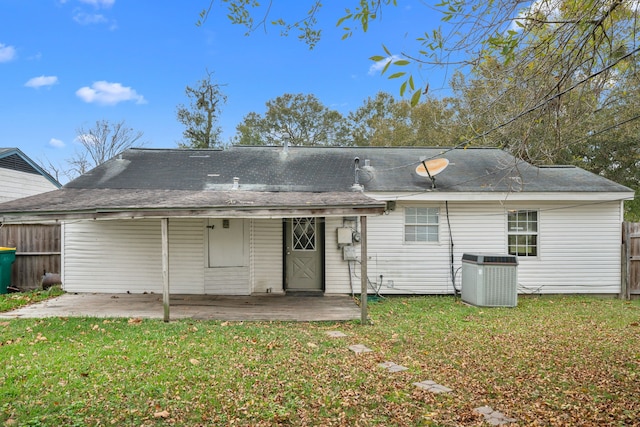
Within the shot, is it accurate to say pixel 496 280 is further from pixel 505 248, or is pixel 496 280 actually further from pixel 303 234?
pixel 303 234

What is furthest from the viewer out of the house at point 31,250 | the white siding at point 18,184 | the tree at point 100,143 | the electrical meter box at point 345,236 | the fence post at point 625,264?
the tree at point 100,143

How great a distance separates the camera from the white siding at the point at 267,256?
10.0 m

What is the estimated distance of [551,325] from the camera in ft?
22.9

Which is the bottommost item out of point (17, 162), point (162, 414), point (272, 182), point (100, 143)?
point (162, 414)

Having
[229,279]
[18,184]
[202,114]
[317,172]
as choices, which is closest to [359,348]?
[229,279]

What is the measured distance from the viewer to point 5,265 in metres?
10.0

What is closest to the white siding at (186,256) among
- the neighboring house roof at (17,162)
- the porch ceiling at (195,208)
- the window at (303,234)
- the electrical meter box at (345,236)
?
the window at (303,234)

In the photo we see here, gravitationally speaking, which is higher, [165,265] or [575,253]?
[165,265]

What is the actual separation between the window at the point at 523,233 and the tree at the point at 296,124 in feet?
57.9

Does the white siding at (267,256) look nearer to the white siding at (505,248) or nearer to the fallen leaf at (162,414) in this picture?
the white siding at (505,248)

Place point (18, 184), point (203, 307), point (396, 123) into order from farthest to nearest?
point (396, 123), point (18, 184), point (203, 307)

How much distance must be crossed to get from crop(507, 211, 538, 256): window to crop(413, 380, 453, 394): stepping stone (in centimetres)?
687

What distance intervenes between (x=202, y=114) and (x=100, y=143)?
789 centimetres

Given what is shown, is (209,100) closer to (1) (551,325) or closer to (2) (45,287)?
(2) (45,287)
